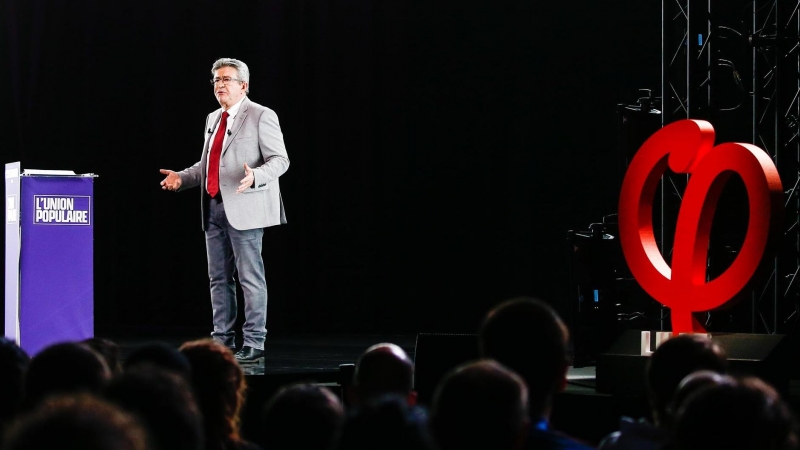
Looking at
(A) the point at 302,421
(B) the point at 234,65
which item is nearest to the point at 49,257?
(B) the point at 234,65

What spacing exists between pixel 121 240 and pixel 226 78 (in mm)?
3372

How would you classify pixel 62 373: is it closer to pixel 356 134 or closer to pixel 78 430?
pixel 78 430

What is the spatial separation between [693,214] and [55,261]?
3151mm

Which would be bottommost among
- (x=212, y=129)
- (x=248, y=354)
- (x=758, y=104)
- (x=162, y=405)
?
(x=248, y=354)

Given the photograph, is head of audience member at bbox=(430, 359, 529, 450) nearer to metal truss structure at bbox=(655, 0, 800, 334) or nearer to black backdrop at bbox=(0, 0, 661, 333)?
metal truss structure at bbox=(655, 0, 800, 334)

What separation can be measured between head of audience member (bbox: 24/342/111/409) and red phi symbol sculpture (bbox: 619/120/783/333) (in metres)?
3.15

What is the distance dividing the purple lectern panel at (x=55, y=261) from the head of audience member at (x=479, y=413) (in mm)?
4058

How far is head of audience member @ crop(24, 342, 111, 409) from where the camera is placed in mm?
1986

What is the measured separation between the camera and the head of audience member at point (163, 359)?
2080mm

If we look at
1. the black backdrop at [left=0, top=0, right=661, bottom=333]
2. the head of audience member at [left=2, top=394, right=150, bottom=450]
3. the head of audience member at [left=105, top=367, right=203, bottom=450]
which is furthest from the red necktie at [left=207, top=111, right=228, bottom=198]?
the head of audience member at [left=2, top=394, right=150, bottom=450]

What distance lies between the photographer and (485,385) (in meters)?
1.49

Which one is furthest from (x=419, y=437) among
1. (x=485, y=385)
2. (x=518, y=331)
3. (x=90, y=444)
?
(x=518, y=331)

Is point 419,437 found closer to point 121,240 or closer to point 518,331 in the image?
point 518,331

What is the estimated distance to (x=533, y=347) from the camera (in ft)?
6.75
